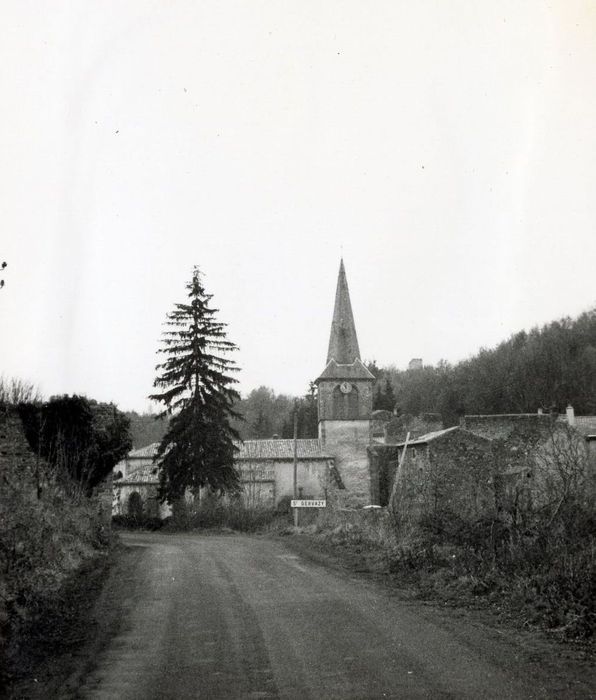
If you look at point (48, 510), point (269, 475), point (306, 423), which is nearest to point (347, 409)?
point (269, 475)

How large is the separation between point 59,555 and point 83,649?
622 cm

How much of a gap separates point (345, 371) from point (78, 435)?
32730 mm

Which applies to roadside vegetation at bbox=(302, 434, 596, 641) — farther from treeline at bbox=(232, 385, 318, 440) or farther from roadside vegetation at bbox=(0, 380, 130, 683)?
treeline at bbox=(232, 385, 318, 440)

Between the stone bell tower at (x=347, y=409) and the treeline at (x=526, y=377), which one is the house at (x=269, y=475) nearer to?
the stone bell tower at (x=347, y=409)

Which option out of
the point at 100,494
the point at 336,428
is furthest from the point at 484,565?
the point at 336,428

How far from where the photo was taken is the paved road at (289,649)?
5973 millimetres

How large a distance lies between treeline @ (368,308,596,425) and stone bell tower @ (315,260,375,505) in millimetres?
20311

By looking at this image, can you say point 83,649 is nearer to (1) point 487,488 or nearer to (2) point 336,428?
(1) point 487,488

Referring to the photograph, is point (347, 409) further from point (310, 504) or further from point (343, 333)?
point (310, 504)

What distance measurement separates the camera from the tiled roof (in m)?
47.8

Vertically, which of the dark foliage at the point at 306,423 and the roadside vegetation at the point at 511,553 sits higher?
the dark foliage at the point at 306,423

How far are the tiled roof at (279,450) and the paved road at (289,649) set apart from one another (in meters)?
35.9

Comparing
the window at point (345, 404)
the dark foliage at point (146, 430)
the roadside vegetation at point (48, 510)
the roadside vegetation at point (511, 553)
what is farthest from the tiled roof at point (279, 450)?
the dark foliage at point (146, 430)

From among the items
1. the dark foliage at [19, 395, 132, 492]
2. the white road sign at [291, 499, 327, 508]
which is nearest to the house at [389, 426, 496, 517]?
the white road sign at [291, 499, 327, 508]
